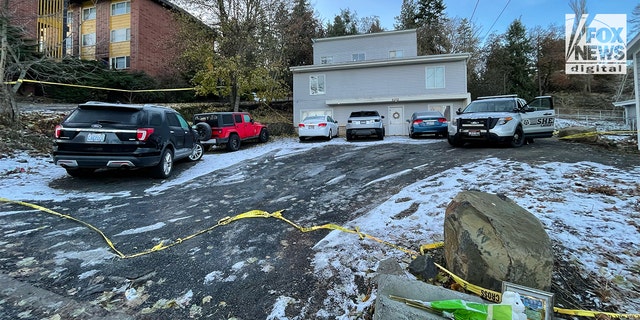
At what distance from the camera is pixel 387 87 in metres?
20.3

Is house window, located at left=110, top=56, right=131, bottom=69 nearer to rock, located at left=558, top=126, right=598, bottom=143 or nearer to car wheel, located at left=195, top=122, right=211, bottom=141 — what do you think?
Answer: car wheel, located at left=195, top=122, right=211, bottom=141

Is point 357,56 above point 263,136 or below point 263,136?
above

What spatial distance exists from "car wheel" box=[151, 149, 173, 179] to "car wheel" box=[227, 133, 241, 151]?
16.4 ft

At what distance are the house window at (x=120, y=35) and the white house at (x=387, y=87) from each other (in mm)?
15491

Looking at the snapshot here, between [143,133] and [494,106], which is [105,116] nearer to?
[143,133]

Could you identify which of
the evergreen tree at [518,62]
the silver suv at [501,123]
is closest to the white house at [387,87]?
the silver suv at [501,123]

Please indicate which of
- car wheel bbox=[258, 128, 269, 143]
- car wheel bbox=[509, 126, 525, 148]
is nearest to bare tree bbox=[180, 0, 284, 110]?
car wheel bbox=[258, 128, 269, 143]

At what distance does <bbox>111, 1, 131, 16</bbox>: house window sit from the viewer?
1030 inches

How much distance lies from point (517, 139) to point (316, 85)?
45.3 ft

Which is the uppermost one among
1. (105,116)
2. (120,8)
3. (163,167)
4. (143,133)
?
(120,8)

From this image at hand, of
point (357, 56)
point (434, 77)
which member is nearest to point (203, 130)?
point (434, 77)

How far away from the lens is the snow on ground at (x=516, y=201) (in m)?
3.01

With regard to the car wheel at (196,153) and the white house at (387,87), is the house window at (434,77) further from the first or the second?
the car wheel at (196,153)

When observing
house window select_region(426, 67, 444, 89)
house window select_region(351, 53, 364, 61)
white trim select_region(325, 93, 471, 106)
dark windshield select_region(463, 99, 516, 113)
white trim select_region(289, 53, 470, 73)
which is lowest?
dark windshield select_region(463, 99, 516, 113)
